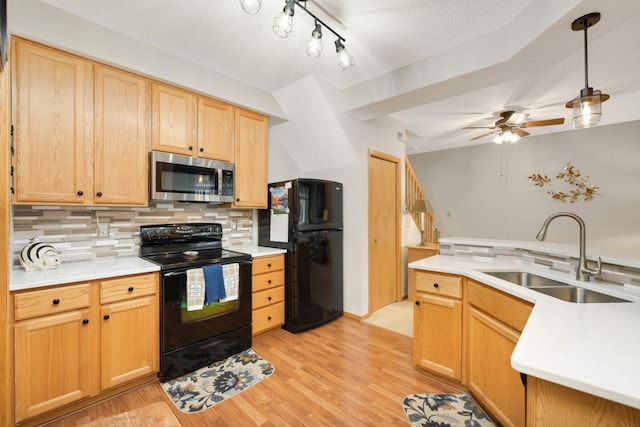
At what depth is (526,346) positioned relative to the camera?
0.90m

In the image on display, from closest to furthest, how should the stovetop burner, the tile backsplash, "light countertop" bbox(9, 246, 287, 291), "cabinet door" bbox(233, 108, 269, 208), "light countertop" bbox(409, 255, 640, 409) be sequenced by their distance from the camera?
"light countertop" bbox(409, 255, 640, 409)
"light countertop" bbox(9, 246, 287, 291)
the tile backsplash
the stovetop burner
"cabinet door" bbox(233, 108, 269, 208)

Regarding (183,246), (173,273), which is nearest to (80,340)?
(173,273)

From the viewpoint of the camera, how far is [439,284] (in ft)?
7.05

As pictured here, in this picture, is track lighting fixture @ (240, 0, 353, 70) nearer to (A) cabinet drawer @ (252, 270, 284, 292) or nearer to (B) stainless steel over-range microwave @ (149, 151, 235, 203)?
(B) stainless steel over-range microwave @ (149, 151, 235, 203)

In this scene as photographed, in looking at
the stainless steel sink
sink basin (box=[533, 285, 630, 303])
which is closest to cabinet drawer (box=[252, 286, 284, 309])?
the stainless steel sink

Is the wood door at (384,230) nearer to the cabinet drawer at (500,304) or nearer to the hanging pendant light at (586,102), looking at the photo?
the cabinet drawer at (500,304)

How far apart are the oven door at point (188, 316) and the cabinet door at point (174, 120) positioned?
1091 mm

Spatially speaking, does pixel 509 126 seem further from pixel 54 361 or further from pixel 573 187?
pixel 54 361

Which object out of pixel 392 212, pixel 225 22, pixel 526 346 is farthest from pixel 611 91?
pixel 225 22

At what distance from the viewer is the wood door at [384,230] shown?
3.57 meters

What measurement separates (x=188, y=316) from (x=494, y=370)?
2126 mm

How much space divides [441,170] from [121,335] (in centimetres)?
617

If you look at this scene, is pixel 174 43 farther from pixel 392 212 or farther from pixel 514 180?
pixel 514 180

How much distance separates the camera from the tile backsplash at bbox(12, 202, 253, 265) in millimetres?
2020
